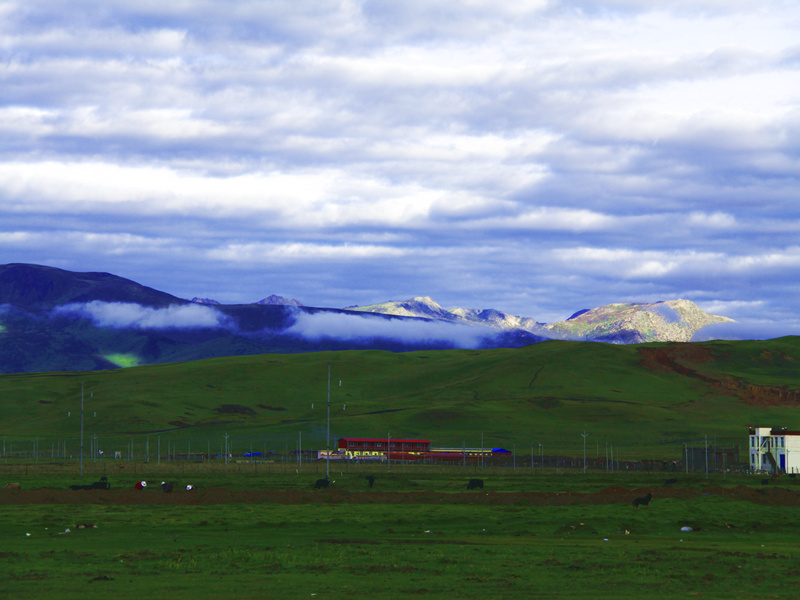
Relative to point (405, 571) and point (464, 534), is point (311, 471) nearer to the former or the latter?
point (464, 534)

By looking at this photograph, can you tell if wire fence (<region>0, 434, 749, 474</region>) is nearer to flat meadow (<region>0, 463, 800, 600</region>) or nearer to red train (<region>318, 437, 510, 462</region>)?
red train (<region>318, 437, 510, 462</region>)

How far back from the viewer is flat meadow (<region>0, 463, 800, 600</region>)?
1277 inches

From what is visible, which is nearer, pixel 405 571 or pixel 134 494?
pixel 405 571

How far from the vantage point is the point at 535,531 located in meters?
51.5

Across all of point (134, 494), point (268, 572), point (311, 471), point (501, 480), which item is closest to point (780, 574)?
point (268, 572)

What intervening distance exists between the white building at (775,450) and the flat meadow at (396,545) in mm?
63974

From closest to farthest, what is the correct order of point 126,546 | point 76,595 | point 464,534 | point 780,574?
point 76,595 → point 780,574 → point 126,546 → point 464,534

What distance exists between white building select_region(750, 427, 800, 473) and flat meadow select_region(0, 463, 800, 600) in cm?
6397

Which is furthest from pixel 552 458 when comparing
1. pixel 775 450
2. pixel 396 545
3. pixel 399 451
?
pixel 396 545

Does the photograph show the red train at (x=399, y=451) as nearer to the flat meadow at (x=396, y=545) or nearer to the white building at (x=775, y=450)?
the white building at (x=775, y=450)

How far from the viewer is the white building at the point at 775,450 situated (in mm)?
130625

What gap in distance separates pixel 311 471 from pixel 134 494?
54342 mm

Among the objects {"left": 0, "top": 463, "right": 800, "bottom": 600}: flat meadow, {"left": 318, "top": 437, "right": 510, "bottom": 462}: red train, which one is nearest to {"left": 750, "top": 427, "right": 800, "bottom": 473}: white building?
{"left": 318, "top": 437, "right": 510, "bottom": 462}: red train

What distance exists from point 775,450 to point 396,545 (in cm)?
10695
